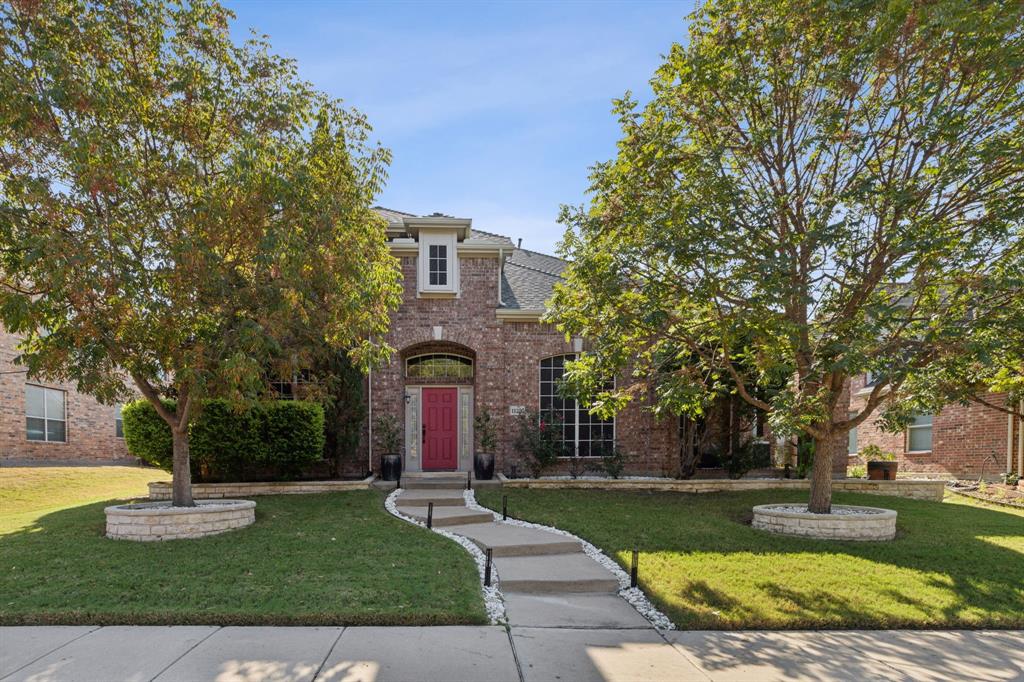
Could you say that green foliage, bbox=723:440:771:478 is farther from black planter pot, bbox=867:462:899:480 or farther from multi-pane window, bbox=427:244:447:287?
multi-pane window, bbox=427:244:447:287

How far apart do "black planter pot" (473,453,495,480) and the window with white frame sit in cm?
415

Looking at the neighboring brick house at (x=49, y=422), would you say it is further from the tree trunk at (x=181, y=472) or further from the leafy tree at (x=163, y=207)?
the leafy tree at (x=163, y=207)

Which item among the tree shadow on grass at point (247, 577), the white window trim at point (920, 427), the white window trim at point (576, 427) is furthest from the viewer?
the white window trim at point (920, 427)

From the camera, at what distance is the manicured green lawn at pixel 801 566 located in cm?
620

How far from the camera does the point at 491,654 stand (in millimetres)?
5125

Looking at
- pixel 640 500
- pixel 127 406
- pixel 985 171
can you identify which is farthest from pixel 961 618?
pixel 127 406

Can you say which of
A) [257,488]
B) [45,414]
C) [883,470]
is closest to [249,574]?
[257,488]

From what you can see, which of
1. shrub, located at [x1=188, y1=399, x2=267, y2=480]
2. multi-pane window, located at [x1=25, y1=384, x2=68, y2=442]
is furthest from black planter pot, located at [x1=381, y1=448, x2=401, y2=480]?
multi-pane window, located at [x1=25, y1=384, x2=68, y2=442]

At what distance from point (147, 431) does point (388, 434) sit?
5054 millimetres

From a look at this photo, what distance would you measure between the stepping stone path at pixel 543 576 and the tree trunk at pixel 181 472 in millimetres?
3512

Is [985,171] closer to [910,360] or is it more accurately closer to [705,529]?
[910,360]

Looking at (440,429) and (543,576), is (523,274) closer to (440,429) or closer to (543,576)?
(440,429)

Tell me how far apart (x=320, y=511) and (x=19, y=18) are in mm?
8164

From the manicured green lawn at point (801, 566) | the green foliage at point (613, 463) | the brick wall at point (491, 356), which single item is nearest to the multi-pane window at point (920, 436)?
the manicured green lawn at point (801, 566)
